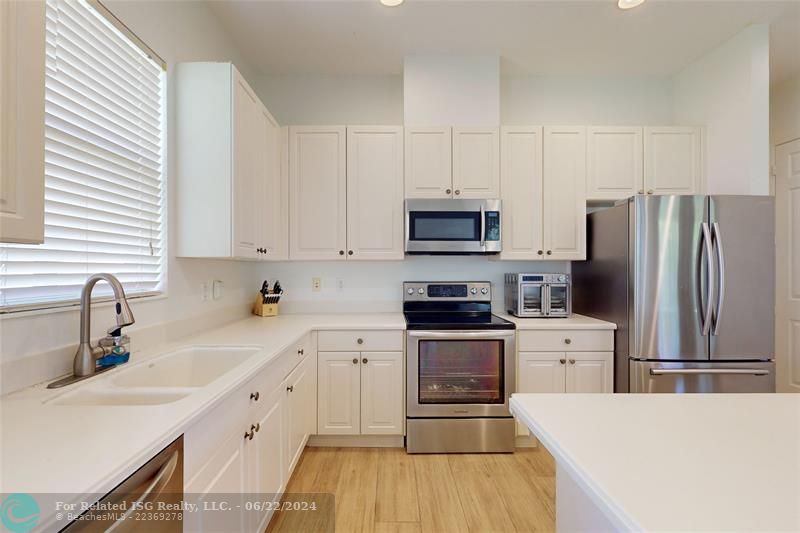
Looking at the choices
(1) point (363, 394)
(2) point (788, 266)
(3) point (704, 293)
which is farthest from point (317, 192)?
(2) point (788, 266)

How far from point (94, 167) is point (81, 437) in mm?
1081

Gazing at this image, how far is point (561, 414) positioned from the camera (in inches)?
36.3

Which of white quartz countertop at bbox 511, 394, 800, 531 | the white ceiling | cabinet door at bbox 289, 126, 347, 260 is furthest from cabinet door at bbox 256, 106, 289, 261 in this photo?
white quartz countertop at bbox 511, 394, 800, 531

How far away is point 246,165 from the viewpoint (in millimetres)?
2055

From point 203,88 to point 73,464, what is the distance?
1.81 meters

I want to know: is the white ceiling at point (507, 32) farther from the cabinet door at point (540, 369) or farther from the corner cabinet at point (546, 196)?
the cabinet door at point (540, 369)

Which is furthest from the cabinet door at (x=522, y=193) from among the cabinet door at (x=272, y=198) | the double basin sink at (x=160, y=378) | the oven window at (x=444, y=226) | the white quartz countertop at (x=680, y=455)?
the double basin sink at (x=160, y=378)

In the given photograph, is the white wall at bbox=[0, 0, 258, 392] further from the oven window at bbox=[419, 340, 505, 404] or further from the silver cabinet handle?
the silver cabinet handle

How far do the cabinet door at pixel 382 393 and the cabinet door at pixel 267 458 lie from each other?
73 centimetres

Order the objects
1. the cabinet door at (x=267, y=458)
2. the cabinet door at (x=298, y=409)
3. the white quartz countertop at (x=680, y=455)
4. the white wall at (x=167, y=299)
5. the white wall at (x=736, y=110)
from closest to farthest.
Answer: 1. the white quartz countertop at (x=680, y=455)
2. the white wall at (x=167, y=299)
3. the cabinet door at (x=267, y=458)
4. the cabinet door at (x=298, y=409)
5. the white wall at (x=736, y=110)

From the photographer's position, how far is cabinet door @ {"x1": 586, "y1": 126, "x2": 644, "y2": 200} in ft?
9.02

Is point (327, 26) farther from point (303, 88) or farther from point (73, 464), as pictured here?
point (73, 464)

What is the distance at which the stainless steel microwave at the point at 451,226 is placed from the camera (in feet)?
8.72

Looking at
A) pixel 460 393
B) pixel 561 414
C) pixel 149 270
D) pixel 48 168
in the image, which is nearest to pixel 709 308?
pixel 460 393
